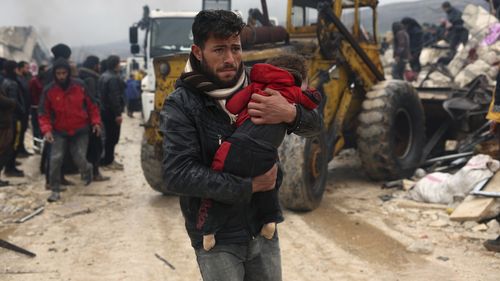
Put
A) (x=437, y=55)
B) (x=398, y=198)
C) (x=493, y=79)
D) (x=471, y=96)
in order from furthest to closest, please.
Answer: (x=437, y=55)
(x=493, y=79)
(x=471, y=96)
(x=398, y=198)

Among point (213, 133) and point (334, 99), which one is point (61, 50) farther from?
point (213, 133)

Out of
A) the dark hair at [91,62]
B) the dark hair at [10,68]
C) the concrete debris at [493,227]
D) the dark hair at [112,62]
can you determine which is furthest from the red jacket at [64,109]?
the concrete debris at [493,227]

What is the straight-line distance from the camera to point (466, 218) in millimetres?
5473

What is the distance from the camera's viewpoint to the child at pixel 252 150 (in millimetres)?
2035

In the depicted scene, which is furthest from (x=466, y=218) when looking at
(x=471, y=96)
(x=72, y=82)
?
(x=72, y=82)

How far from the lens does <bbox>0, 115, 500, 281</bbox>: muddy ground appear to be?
4.43m

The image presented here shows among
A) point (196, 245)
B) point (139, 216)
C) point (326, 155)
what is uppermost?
point (196, 245)

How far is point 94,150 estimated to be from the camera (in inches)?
319

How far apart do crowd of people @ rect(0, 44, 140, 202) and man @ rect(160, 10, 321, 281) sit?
11.2ft

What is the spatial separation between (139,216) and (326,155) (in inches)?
87.8

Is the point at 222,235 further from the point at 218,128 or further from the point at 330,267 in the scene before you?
the point at 330,267

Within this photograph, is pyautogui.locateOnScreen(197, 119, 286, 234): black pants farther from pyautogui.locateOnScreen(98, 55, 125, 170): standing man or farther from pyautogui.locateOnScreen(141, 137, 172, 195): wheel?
pyautogui.locateOnScreen(98, 55, 125, 170): standing man

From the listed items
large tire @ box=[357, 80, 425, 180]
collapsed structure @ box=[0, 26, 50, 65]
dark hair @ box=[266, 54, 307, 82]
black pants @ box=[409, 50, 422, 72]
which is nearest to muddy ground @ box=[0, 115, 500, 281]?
large tire @ box=[357, 80, 425, 180]

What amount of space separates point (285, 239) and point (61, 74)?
3.45 m
